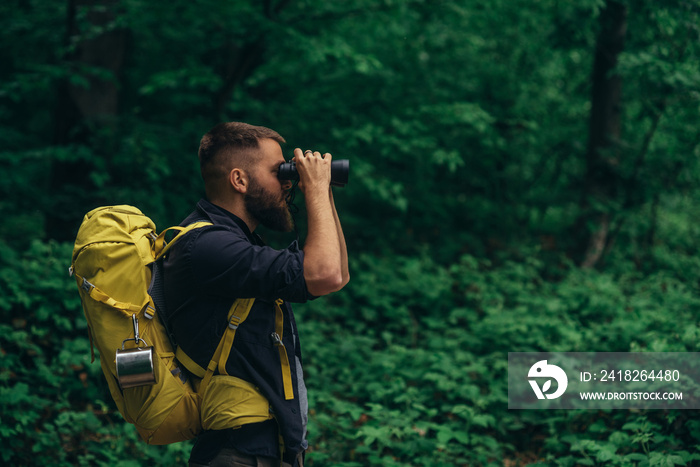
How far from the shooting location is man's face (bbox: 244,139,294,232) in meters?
2.36

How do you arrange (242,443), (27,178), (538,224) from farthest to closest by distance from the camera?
(538,224) < (27,178) < (242,443)

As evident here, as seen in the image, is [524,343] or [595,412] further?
[524,343]

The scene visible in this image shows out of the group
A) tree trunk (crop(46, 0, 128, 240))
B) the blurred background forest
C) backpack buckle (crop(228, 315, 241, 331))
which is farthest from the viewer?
tree trunk (crop(46, 0, 128, 240))

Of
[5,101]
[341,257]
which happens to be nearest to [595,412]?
[341,257]

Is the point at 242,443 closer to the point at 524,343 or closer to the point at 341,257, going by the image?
the point at 341,257

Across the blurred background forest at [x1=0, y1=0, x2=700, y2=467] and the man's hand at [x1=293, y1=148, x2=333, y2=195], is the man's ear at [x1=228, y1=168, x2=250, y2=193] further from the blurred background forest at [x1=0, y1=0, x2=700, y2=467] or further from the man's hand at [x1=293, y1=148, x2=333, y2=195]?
the blurred background forest at [x1=0, y1=0, x2=700, y2=467]

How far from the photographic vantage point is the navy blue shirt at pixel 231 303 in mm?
2076

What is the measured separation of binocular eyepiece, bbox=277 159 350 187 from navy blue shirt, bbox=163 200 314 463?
27 cm

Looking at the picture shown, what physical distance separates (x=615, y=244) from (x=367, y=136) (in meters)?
4.89

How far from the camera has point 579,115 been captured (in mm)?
10273

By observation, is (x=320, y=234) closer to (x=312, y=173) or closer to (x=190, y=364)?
(x=312, y=173)

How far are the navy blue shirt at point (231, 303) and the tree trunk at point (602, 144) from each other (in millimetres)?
7375

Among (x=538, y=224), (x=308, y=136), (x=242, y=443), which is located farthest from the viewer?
(x=538, y=224)

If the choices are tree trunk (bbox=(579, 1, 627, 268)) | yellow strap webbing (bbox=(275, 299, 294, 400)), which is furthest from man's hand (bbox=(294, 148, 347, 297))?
tree trunk (bbox=(579, 1, 627, 268))
